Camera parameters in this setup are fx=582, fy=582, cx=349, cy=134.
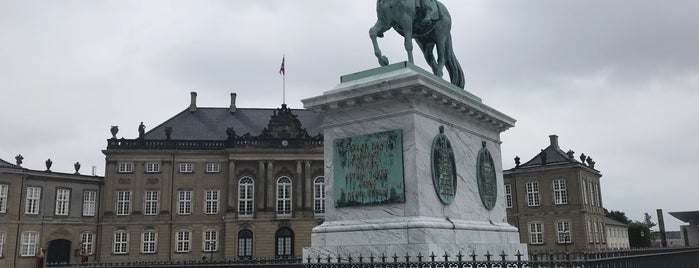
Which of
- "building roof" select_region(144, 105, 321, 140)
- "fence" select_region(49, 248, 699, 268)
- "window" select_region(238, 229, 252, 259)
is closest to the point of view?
"fence" select_region(49, 248, 699, 268)

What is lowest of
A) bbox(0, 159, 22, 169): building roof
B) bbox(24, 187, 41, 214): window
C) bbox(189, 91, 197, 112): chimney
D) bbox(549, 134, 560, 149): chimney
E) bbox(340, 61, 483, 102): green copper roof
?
bbox(340, 61, 483, 102): green copper roof

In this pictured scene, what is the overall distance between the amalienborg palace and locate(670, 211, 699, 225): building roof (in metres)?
29.9

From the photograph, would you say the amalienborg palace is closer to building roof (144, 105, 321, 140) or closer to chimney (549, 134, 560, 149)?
building roof (144, 105, 321, 140)

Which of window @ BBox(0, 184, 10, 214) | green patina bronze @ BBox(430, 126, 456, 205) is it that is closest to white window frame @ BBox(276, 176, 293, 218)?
window @ BBox(0, 184, 10, 214)

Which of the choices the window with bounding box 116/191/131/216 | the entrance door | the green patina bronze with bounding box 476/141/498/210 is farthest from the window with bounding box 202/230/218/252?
the green patina bronze with bounding box 476/141/498/210

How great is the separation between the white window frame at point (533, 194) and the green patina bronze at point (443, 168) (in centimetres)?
4810

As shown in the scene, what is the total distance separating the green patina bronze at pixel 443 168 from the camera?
9047 millimetres

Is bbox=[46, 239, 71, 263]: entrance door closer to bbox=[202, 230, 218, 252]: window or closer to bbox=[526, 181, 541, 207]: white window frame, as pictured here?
bbox=[202, 230, 218, 252]: window

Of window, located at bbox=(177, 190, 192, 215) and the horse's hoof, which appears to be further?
window, located at bbox=(177, 190, 192, 215)

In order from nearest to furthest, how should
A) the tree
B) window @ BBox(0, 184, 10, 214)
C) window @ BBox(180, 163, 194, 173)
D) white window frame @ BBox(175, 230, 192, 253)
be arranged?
window @ BBox(0, 184, 10, 214) → white window frame @ BBox(175, 230, 192, 253) → window @ BBox(180, 163, 194, 173) → the tree

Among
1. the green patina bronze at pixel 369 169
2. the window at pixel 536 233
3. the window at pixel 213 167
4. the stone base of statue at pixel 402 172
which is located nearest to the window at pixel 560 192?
the window at pixel 536 233

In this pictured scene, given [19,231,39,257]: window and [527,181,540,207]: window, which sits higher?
[527,181,540,207]: window

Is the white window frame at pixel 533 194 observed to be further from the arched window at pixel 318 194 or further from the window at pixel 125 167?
the window at pixel 125 167

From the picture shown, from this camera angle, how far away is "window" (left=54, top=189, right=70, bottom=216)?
48.5 m
